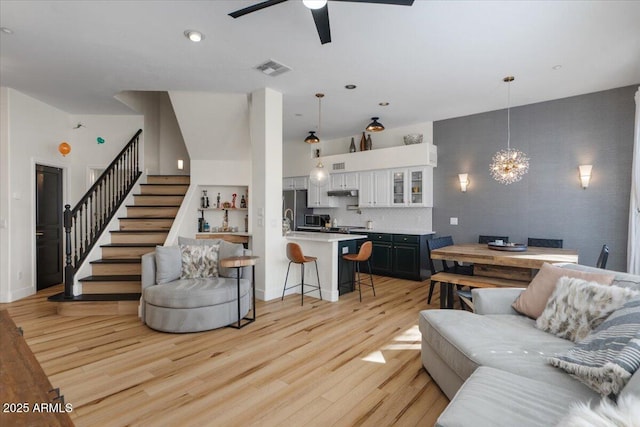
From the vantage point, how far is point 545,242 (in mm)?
4895

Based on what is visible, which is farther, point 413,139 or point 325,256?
point 413,139

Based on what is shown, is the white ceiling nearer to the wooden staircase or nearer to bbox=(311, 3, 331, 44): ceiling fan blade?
bbox=(311, 3, 331, 44): ceiling fan blade

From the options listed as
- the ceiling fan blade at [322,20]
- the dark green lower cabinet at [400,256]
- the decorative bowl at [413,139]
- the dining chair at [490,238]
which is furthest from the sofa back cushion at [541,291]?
the decorative bowl at [413,139]

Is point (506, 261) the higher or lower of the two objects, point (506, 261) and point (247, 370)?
the higher

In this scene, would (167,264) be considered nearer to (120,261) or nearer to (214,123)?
(120,261)

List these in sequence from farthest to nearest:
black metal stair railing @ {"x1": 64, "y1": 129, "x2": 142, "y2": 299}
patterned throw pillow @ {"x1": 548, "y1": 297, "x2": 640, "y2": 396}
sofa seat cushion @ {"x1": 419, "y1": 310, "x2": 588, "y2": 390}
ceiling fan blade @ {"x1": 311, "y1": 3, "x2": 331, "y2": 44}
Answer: black metal stair railing @ {"x1": 64, "y1": 129, "x2": 142, "y2": 299} < ceiling fan blade @ {"x1": 311, "y1": 3, "x2": 331, "y2": 44} < sofa seat cushion @ {"x1": 419, "y1": 310, "x2": 588, "y2": 390} < patterned throw pillow @ {"x1": 548, "y1": 297, "x2": 640, "y2": 396}

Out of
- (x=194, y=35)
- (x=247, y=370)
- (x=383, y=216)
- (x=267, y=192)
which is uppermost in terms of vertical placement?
(x=194, y=35)

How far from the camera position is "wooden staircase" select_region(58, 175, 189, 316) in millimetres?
3941

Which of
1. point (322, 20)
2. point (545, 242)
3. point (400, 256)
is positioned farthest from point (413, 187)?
point (322, 20)

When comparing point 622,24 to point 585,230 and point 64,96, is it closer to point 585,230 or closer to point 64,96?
point 585,230

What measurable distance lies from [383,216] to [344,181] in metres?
1.17

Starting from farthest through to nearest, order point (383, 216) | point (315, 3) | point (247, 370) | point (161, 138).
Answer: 1. point (383, 216)
2. point (161, 138)
3. point (247, 370)
4. point (315, 3)

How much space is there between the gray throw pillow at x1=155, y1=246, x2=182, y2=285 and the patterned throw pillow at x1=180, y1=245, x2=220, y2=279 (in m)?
0.08

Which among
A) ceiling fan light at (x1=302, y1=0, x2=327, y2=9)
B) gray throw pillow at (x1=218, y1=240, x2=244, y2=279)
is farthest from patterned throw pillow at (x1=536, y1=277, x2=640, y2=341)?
gray throw pillow at (x1=218, y1=240, x2=244, y2=279)
